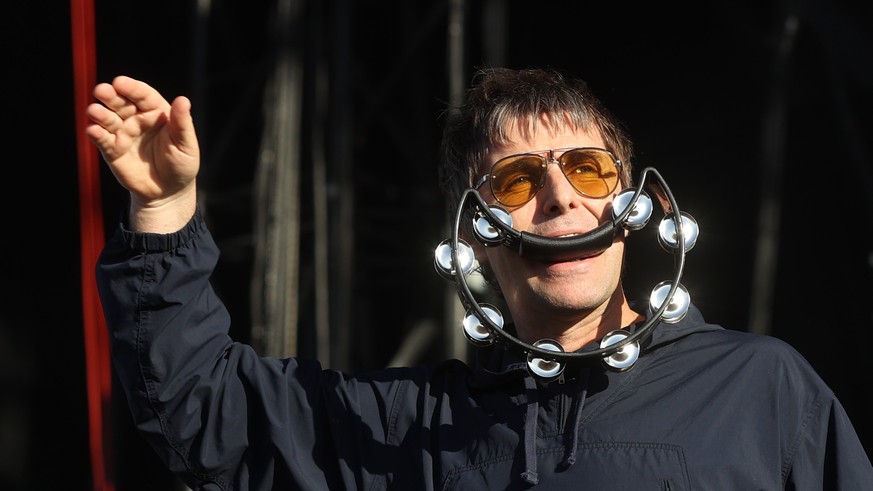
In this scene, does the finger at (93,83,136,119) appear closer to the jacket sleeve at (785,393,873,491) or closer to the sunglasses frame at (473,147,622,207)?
the sunglasses frame at (473,147,622,207)

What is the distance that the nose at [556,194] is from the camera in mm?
1803

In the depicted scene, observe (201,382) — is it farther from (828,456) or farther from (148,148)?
(828,456)

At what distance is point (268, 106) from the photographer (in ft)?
15.4

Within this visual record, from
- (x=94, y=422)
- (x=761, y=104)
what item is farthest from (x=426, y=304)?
(x=94, y=422)

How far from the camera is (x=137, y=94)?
1618mm

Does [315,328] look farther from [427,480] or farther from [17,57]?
[427,480]

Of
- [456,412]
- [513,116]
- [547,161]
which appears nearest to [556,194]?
[547,161]

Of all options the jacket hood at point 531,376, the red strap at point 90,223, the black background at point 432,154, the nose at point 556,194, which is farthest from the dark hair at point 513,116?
the black background at point 432,154

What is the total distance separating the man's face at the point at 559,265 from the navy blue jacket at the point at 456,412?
11 cm

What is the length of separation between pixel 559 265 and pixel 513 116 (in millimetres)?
360

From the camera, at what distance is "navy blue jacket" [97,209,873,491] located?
1.60 m

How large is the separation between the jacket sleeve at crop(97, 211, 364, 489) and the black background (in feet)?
8.73

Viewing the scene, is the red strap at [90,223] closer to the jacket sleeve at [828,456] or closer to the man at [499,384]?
the man at [499,384]

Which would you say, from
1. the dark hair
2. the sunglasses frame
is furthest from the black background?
the sunglasses frame
